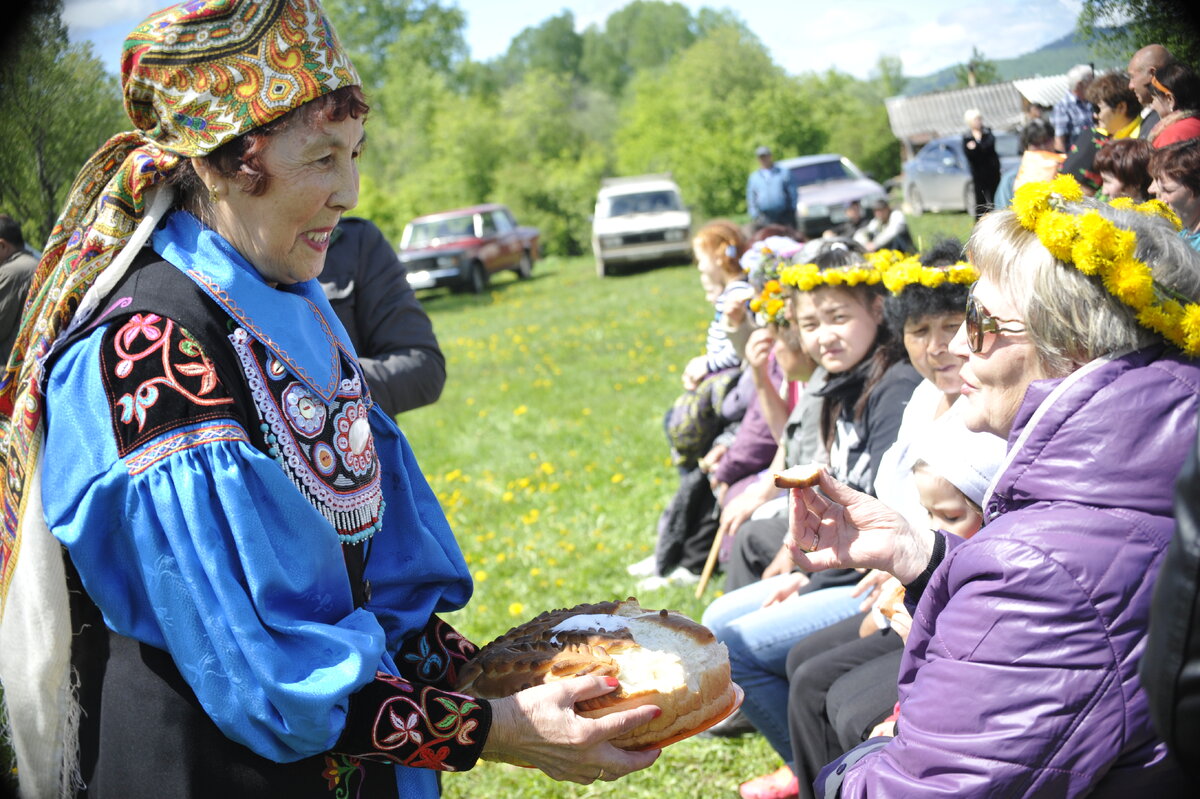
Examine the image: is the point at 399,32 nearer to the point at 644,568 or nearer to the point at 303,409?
the point at 644,568

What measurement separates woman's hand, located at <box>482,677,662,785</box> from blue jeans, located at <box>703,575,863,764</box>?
1.65 metres

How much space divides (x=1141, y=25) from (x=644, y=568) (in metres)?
3.63

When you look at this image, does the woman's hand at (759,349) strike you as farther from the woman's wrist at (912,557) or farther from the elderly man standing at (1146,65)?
the woman's wrist at (912,557)

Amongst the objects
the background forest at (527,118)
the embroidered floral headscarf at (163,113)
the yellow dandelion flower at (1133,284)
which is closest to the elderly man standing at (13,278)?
the background forest at (527,118)

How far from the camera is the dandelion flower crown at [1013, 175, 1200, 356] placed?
1.84m

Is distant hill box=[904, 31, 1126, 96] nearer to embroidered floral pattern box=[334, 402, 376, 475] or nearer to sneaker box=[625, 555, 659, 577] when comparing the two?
sneaker box=[625, 555, 659, 577]

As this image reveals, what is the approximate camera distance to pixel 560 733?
6.32ft

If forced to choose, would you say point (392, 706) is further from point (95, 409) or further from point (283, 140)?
point (283, 140)

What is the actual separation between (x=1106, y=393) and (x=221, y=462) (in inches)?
60.9

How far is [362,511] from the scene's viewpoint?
2.00 m

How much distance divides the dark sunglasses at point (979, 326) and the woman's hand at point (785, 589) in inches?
64.0

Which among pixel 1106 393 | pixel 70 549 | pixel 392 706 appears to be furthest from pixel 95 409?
pixel 1106 393

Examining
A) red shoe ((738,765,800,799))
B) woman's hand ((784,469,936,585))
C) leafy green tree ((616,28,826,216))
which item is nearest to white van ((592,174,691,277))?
leafy green tree ((616,28,826,216))

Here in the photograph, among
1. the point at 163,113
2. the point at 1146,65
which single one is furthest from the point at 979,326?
the point at 1146,65
